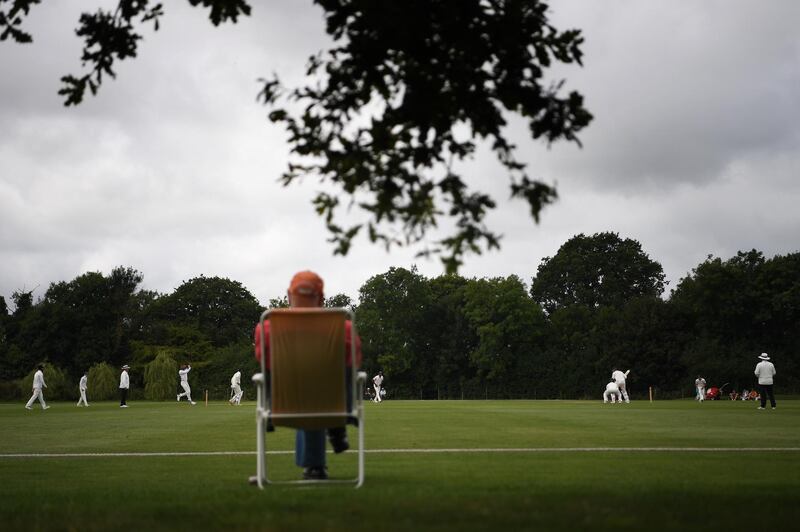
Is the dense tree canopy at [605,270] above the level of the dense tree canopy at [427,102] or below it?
above

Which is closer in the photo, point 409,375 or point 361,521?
point 361,521

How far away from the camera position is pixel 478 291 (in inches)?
3910

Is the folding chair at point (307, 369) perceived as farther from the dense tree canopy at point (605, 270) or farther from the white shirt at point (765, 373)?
the dense tree canopy at point (605, 270)

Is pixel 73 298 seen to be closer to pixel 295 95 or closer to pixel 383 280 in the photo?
pixel 383 280

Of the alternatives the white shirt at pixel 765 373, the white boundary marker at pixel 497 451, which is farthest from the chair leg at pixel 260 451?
the white shirt at pixel 765 373

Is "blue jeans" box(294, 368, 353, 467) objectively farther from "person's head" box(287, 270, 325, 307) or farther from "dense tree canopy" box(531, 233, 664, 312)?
"dense tree canopy" box(531, 233, 664, 312)

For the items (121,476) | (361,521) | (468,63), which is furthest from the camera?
(121,476)

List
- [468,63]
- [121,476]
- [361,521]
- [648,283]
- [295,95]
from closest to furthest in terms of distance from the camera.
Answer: [361,521]
[468,63]
[295,95]
[121,476]
[648,283]

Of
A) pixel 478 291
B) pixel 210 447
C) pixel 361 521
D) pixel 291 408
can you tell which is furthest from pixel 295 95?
pixel 478 291

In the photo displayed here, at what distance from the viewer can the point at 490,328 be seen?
95188 mm

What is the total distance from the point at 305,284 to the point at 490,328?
87132mm

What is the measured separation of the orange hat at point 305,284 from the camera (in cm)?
872

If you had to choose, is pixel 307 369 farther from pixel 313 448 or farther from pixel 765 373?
pixel 765 373

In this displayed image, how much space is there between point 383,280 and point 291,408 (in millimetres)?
95958
